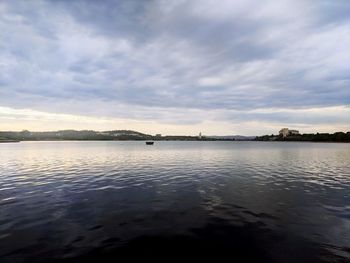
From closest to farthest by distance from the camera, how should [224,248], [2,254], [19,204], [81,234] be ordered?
[2,254]
[224,248]
[81,234]
[19,204]

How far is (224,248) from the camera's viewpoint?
1422 cm

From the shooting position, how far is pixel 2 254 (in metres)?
13.1

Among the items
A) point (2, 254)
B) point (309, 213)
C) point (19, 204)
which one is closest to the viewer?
Result: point (2, 254)

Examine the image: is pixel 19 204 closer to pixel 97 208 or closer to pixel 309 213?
pixel 97 208

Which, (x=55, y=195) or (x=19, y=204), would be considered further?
(x=55, y=195)

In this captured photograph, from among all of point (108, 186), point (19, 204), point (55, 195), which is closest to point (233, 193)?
point (108, 186)

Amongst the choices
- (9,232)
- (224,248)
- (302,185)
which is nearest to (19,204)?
(9,232)

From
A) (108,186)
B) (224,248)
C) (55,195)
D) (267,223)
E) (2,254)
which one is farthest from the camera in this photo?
(108,186)

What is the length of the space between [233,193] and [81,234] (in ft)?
60.0

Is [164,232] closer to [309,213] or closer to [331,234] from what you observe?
[331,234]

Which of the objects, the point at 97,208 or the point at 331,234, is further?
the point at 97,208

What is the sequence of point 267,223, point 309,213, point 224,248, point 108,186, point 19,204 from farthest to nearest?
point 108,186
point 19,204
point 309,213
point 267,223
point 224,248

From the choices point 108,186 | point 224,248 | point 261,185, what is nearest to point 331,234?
point 224,248

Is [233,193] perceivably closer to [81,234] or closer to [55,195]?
[81,234]
